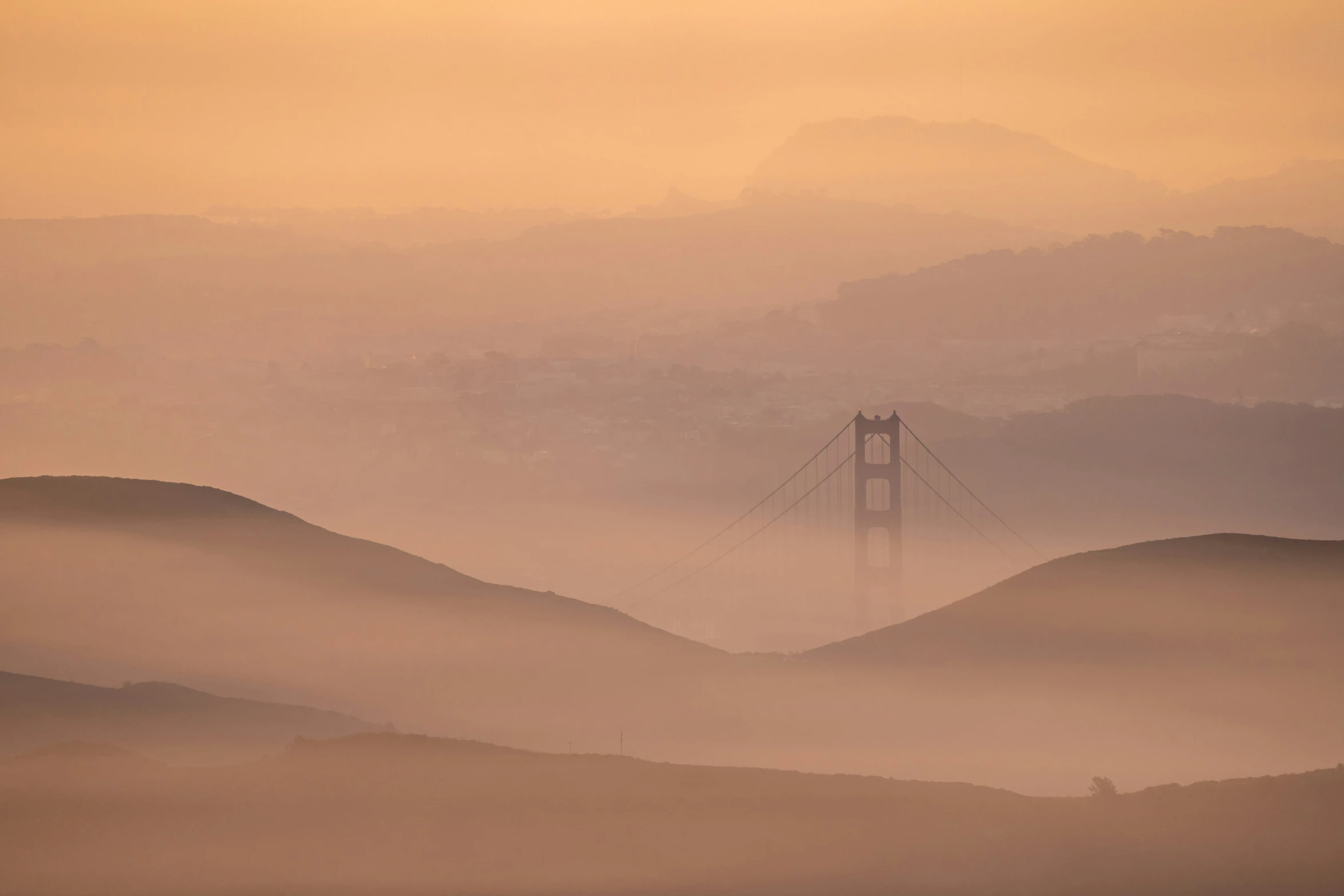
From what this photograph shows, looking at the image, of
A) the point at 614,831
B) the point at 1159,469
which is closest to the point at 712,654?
the point at 614,831

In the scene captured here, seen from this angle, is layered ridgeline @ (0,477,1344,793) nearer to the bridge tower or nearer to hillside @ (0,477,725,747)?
hillside @ (0,477,725,747)

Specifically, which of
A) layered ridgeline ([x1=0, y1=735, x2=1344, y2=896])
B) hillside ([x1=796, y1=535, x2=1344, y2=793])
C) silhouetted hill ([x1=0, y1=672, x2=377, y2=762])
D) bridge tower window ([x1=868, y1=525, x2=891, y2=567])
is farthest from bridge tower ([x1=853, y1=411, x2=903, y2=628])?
layered ridgeline ([x1=0, y1=735, x2=1344, y2=896])

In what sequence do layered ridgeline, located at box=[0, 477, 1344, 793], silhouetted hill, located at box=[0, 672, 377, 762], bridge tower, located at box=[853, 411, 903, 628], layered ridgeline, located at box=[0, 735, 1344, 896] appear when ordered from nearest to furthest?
layered ridgeline, located at box=[0, 735, 1344, 896] → silhouetted hill, located at box=[0, 672, 377, 762] → layered ridgeline, located at box=[0, 477, 1344, 793] → bridge tower, located at box=[853, 411, 903, 628]

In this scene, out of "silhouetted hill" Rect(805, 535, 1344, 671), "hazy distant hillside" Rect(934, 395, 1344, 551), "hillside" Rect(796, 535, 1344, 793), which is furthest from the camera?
"hazy distant hillside" Rect(934, 395, 1344, 551)

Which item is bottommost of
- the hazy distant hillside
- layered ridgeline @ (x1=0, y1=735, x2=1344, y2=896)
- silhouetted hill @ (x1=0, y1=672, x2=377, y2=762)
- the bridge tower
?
layered ridgeline @ (x1=0, y1=735, x2=1344, y2=896)

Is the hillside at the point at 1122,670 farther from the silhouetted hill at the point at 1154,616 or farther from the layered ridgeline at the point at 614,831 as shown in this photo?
the layered ridgeline at the point at 614,831

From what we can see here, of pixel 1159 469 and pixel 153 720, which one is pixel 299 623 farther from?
pixel 1159 469
